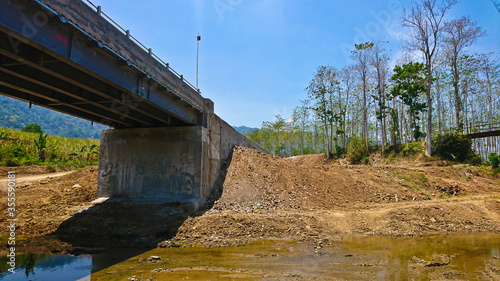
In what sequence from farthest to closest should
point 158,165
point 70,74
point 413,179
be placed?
point 413,179
point 158,165
point 70,74

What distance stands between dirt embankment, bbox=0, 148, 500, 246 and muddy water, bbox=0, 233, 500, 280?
4.75ft

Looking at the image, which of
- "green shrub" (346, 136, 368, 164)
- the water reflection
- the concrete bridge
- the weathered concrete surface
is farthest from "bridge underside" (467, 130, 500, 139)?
the water reflection

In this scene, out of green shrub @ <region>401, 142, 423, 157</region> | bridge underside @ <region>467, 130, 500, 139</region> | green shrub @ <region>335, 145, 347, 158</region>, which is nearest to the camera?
bridge underside @ <region>467, 130, 500, 139</region>

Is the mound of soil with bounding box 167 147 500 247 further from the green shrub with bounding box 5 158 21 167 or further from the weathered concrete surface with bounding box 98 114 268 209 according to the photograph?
the green shrub with bounding box 5 158 21 167

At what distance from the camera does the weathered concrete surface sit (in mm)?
14961

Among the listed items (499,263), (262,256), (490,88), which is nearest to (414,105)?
(490,88)

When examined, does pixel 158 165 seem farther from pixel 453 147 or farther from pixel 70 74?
pixel 453 147

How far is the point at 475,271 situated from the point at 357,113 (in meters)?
46.0

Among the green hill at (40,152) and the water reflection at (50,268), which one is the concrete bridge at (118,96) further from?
the green hill at (40,152)

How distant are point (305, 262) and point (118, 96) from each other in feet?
31.4

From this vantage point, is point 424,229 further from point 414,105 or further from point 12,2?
point 414,105

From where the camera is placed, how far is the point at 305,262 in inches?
320

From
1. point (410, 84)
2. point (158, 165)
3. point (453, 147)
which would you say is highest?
point (410, 84)

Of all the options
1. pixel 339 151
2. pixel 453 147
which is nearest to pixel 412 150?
pixel 453 147
